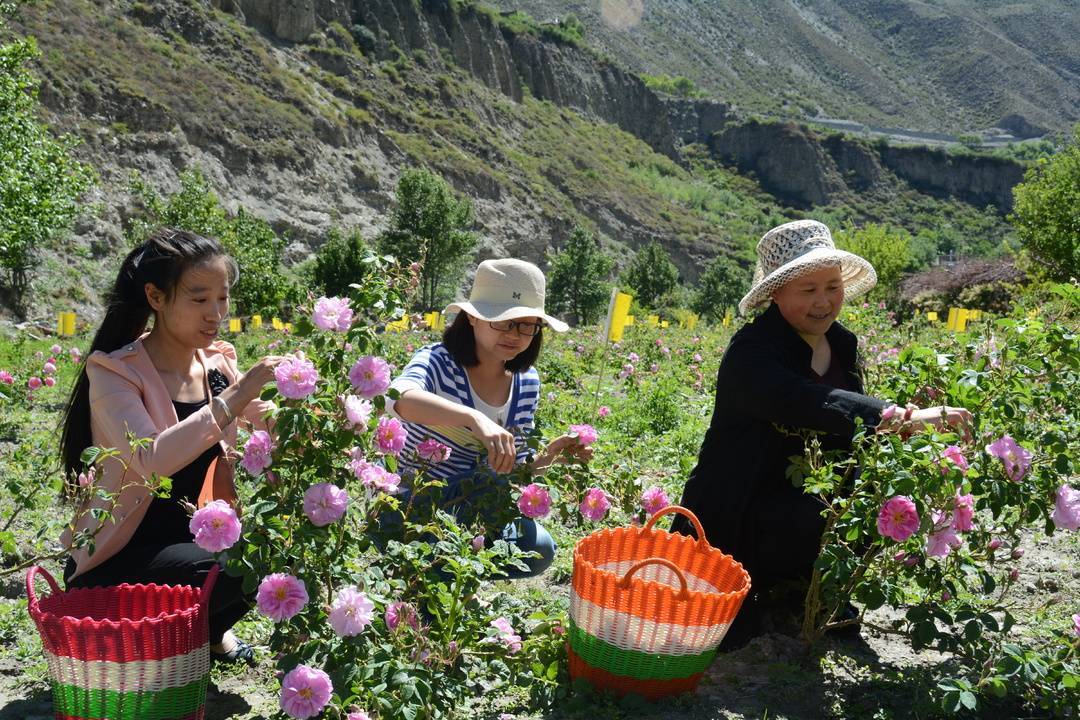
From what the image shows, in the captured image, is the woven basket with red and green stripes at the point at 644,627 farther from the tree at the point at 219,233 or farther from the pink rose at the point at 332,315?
the tree at the point at 219,233

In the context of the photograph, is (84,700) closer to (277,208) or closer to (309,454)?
(309,454)

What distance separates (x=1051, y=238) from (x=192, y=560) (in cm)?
2471

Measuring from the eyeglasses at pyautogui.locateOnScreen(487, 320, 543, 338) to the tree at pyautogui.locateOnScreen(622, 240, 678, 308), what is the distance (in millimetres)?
54760

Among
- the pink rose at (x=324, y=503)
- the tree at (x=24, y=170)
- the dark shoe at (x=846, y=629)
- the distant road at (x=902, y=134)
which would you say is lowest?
the distant road at (x=902, y=134)

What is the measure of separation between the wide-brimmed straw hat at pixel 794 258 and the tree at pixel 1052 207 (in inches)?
848

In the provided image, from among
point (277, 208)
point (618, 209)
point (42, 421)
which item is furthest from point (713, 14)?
point (42, 421)

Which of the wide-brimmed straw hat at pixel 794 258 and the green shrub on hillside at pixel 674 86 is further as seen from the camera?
the green shrub on hillside at pixel 674 86

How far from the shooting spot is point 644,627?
7.14ft

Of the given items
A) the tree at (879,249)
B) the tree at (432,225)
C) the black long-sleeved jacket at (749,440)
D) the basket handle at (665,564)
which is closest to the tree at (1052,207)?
the tree at (879,249)

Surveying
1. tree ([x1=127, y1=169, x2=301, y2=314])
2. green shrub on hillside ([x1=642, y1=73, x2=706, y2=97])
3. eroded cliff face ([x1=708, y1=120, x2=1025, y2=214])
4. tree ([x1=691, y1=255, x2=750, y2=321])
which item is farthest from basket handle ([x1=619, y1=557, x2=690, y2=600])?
green shrub on hillside ([x1=642, y1=73, x2=706, y2=97])

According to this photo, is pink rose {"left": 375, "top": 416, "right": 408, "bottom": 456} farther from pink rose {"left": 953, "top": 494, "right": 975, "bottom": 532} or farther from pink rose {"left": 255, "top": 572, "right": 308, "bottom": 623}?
pink rose {"left": 953, "top": 494, "right": 975, "bottom": 532}

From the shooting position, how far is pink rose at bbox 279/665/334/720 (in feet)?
5.74

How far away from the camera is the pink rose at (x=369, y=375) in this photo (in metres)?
1.88

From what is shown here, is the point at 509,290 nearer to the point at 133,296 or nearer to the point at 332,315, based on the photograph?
the point at 332,315
